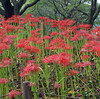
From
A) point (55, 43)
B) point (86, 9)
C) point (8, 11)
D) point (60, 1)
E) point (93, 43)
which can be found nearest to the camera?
point (93, 43)

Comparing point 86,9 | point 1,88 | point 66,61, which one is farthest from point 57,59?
point 86,9

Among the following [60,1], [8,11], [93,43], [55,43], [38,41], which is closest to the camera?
[93,43]

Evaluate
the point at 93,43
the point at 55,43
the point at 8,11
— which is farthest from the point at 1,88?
the point at 8,11

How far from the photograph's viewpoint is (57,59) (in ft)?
5.47

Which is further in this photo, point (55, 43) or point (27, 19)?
point (27, 19)

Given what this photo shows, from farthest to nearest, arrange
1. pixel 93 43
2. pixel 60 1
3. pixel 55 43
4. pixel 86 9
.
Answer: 1. pixel 86 9
2. pixel 60 1
3. pixel 55 43
4. pixel 93 43

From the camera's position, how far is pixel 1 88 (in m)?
2.32

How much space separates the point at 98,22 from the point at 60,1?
98.7 inches

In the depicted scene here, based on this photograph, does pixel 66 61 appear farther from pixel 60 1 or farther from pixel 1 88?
pixel 60 1

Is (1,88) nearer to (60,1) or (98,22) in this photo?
(60,1)

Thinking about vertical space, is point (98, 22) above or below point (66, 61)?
above

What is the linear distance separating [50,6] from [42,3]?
442 millimetres

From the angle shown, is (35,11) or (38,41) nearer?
(38,41)

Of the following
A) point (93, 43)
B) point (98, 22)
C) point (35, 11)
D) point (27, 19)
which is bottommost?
point (93, 43)
